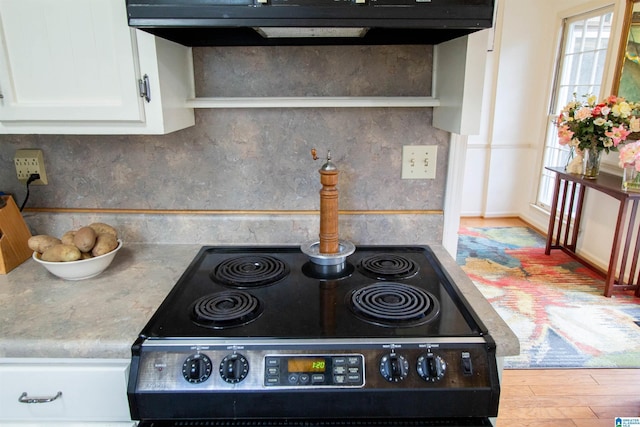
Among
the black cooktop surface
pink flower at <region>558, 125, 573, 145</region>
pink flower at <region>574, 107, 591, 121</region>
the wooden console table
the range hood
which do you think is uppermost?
the range hood

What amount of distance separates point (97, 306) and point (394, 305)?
77 cm

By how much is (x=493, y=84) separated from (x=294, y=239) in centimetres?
425

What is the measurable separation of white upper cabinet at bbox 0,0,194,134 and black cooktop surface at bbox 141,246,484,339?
0.47m

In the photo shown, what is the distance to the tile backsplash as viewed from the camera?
1419 mm

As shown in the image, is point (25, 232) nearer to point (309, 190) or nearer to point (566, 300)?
point (309, 190)

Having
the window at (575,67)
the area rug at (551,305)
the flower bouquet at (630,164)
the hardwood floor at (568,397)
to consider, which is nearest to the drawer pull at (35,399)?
the hardwood floor at (568,397)

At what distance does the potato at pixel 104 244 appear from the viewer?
1.27m

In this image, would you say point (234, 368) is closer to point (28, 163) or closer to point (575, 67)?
point (28, 163)

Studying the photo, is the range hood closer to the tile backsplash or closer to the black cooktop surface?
the tile backsplash

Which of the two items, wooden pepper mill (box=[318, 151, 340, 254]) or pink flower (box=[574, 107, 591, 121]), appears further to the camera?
pink flower (box=[574, 107, 591, 121])

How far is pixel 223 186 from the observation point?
1524 mm

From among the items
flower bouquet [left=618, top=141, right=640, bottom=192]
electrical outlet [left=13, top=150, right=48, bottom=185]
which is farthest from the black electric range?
flower bouquet [left=618, top=141, right=640, bottom=192]

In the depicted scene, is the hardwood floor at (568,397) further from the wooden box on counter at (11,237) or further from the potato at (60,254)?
the wooden box on counter at (11,237)

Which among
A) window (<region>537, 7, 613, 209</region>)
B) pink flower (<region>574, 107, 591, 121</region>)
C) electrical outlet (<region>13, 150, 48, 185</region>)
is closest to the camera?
electrical outlet (<region>13, 150, 48, 185</region>)
